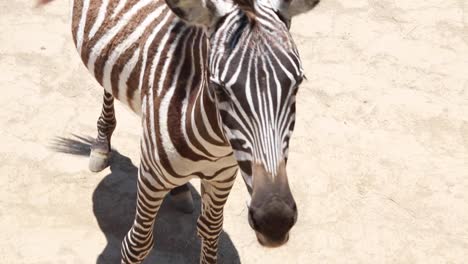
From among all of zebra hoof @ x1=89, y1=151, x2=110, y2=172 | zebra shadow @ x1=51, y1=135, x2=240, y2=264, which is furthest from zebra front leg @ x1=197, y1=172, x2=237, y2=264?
zebra hoof @ x1=89, y1=151, x2=110, y2=172

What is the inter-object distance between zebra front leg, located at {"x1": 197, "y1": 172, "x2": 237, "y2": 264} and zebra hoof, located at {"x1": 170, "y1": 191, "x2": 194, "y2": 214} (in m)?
0.60

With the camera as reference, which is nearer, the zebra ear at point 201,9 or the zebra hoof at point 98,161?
the zebra ear at point 201,9

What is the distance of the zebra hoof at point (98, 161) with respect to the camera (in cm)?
555

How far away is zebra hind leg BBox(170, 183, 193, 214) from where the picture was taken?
5.26 meters

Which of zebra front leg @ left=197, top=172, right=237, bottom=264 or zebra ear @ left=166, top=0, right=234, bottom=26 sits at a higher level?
zebra ear @ left=166, top=0, right=234, bottom=26

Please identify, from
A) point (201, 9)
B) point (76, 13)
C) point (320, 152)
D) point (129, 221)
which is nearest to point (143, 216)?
point (129, 221)

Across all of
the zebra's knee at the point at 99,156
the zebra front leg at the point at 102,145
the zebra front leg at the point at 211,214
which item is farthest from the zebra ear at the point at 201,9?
the zebra's knee at the point at 99,156

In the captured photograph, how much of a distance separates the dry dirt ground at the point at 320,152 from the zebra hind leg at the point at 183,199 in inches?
3.3

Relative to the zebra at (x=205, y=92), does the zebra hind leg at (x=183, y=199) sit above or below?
below

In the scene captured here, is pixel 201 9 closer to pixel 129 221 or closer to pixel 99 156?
pixel 129 221

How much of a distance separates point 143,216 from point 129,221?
44.7 inches

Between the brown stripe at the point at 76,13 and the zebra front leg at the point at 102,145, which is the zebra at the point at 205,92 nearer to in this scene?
the brown stripe at the point at 76,13

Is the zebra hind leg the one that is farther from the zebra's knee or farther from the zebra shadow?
the zebra's knee

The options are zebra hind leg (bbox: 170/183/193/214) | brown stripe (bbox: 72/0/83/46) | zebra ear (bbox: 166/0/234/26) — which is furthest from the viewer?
zebra hind leg (bbox: 170/183/193/214)
